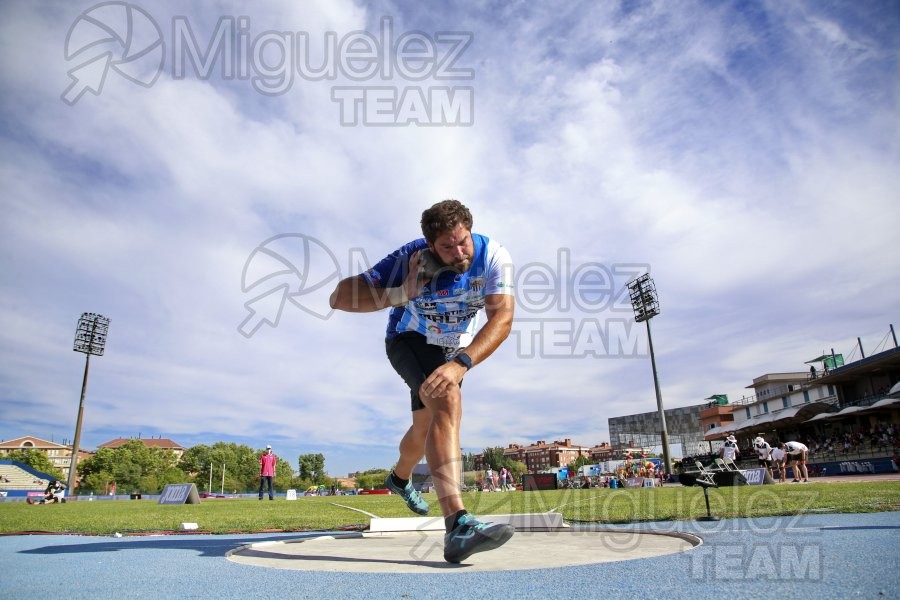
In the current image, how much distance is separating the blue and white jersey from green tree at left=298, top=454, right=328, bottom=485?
131955mm

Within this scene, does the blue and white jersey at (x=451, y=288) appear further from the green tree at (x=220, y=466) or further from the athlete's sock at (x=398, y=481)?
the green tree at (x=220, y=466)

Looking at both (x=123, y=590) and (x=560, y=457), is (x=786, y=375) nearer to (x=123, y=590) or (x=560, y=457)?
(x=123, y=590)

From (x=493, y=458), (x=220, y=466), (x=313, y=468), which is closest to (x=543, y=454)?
(x=493, y=458)

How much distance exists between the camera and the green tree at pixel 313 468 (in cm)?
12612

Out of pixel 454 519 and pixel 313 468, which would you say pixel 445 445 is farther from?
pixel 313 468

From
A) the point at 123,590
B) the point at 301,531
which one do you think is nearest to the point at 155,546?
the point at 301,531

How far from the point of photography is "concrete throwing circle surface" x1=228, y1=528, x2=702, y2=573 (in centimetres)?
294

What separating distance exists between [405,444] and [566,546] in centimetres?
155

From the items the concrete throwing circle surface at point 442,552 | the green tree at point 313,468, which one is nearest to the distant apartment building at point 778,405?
the concrete throwing circle surface at point 442,552

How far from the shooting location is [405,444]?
4527 mm

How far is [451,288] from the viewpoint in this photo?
3.66 meters

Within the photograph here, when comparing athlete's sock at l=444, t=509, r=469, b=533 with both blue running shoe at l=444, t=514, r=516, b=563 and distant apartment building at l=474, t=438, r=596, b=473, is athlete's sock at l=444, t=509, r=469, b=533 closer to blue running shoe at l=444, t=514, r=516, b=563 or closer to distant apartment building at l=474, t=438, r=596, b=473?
blue running shoe at l=444, t=514, r=516, b=563

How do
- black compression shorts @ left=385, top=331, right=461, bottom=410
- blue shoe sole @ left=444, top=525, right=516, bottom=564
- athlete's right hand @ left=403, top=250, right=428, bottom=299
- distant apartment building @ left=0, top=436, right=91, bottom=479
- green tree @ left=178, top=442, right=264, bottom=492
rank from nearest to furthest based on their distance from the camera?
1. blue shoe sole @ left=444, top=525, right=516, bottom=564
2. athlete's right hand @ left=403, top=250, right=428, bottom=299
3. black compression shorts @ left=385, top=331, right=461, bottom=410
4. green tree @ left=178, top=442, right=264, bottom=492
5. distant apartment building @ left=0, top=436, right=91, bottom=479

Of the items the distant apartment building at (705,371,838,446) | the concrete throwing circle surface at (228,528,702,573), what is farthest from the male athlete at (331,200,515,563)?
the distant apartment building at (705,371,838,446)
